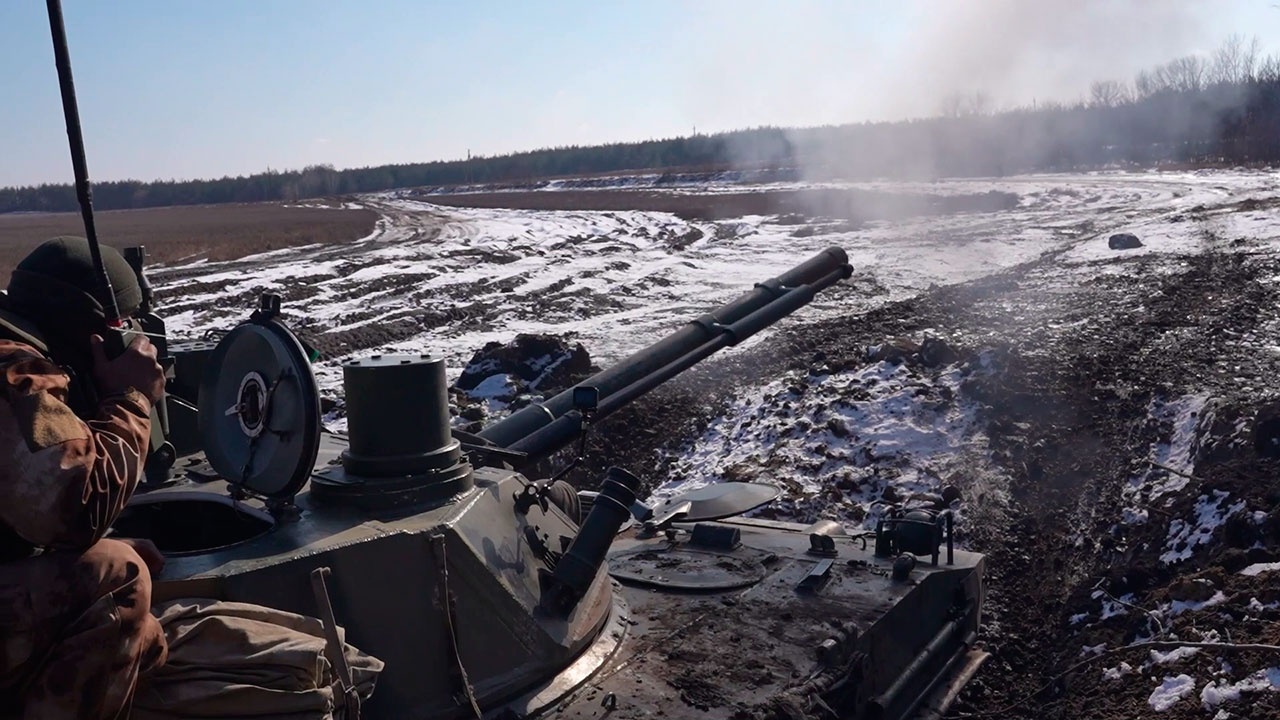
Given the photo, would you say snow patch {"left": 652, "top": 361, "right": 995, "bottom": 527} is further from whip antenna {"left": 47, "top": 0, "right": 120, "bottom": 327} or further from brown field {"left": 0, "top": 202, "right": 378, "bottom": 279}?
brown field {"left": 0, "top": 202, "right": 378, "bottom": 279}

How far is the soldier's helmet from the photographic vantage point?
3.10 meters

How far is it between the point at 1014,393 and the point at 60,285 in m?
10.3

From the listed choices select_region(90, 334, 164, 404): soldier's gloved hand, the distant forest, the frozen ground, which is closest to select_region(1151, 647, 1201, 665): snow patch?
the frozen ground

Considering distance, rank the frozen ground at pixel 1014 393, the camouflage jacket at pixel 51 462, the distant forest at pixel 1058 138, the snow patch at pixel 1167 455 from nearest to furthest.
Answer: the camouflage jacket at pixel 51 462
the frozen ground at pixel 1014 393
the snow patch at pixel 1167 455
the distant forest at pixel 1058 138

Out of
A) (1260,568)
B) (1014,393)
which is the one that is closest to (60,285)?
(1260,568)

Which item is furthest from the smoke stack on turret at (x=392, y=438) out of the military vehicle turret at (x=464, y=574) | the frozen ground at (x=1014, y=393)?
the frozen ground at (x=1014, y=393)

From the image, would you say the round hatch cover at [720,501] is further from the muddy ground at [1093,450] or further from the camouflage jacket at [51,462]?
the camouflage jacket at [51,462]

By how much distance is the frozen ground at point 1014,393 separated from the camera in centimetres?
755

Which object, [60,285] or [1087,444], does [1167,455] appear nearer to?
[1087,444]

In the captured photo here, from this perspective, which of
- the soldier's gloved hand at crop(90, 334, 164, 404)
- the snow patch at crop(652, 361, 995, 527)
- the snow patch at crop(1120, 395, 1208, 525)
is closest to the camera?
the soldier's gloved hand at crop(90, 334, 164, 404)

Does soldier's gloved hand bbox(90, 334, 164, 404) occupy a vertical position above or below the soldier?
above

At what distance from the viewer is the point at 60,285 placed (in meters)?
3.13

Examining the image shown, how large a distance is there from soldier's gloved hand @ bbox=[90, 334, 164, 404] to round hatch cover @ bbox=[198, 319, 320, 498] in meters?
0.75

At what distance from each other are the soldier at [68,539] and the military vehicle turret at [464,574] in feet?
1.88
